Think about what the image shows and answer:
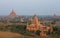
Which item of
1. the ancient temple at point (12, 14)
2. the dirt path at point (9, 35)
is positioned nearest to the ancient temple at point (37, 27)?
the dirt path at point (9, 35)

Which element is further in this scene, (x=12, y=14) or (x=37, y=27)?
(x=12, y=14)

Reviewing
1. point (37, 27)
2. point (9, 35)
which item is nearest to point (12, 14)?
point (9, 35)

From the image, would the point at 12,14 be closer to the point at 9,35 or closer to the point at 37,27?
the point at 9,35

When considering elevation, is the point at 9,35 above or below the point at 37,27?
below

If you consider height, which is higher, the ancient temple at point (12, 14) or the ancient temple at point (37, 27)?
the ancient temple at point (12, 14)

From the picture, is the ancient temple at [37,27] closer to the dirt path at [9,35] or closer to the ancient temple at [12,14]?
the dirt path at [9,35]

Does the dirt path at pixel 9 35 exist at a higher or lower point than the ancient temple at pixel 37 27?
lower

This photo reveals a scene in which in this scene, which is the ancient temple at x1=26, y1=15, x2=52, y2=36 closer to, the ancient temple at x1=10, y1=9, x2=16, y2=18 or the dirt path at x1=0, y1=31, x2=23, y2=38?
the dirt path at x1=0, y1=31, x2=23, y2=38

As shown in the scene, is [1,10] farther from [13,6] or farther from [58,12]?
[58,12]

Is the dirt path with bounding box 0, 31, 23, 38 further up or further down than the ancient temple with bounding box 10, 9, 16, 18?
further down

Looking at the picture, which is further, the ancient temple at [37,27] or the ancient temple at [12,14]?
the ancient temple at [12,14]

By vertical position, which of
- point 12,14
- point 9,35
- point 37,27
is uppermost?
point 12,14

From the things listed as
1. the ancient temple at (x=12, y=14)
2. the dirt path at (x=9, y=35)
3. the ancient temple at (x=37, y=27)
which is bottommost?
the dirt path at (x=9, y=35)

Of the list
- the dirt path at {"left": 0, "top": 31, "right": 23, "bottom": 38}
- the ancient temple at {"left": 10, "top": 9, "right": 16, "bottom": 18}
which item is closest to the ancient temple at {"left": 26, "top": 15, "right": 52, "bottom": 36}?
the dirt path at {"left": 0, "top": 31, "right": 23, "bottom": 38}
